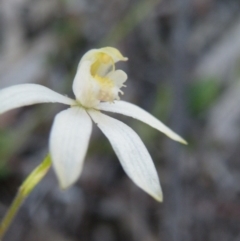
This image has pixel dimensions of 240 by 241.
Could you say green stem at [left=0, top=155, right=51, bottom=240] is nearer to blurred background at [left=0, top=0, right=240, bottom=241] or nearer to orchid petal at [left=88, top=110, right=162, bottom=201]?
orchid petal at [left=88, top=110, right=162, bottom=201]

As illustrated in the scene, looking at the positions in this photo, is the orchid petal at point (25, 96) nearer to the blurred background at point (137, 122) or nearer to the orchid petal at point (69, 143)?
the orchid petal at point (69, 143)

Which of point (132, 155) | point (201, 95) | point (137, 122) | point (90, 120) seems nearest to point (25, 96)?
point (90, 120)

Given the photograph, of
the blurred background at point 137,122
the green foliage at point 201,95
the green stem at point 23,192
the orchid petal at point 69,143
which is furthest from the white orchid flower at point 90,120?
the green foliage at point 201,95

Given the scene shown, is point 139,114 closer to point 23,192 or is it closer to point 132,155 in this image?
point 132,155

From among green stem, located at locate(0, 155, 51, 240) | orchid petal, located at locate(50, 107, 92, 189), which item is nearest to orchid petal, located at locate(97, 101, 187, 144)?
orchid petal, located at locate(50, 107, 92, 189)

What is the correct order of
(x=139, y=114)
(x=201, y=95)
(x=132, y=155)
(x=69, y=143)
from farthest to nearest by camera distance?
(x=201, y=95)
(x=139, y=114)
(x=132, y=155)
(x=69, y=143)
